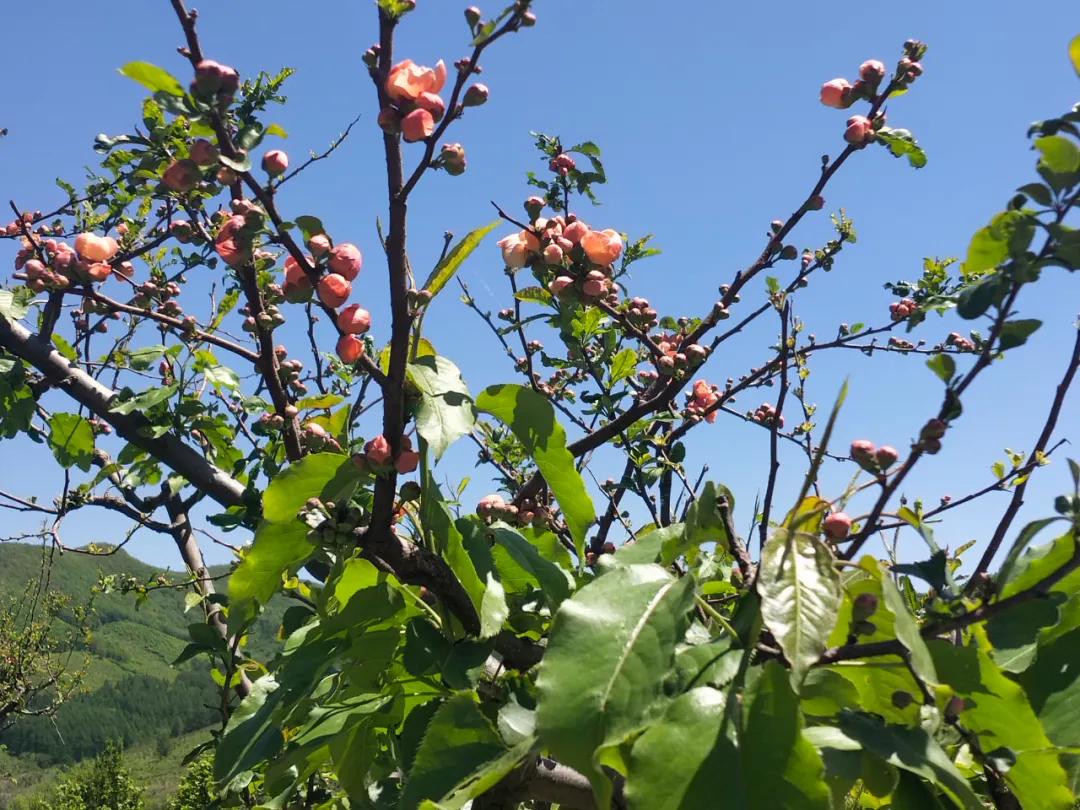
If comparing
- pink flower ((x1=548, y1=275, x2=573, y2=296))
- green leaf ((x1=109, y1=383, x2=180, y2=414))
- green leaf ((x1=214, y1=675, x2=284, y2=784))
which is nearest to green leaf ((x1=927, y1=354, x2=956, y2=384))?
green leaf ((x1=214, y1=675, x2=284, y2=784))

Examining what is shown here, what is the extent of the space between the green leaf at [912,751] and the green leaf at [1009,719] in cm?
11

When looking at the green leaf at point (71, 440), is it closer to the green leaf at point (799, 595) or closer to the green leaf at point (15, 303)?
the green leaf at point (15, 303)

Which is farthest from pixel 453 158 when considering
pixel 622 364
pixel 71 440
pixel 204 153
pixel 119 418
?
pixel 71 440

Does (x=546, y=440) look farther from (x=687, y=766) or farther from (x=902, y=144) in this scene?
(x=902, y=144)

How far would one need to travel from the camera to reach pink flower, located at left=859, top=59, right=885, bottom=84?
2.20m

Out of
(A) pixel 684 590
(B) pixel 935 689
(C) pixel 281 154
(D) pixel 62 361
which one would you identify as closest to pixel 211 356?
(D) pixel 62 361

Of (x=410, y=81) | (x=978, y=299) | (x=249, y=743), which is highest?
(x=410, y=81)

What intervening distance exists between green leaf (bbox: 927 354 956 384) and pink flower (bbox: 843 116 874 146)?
4.91 feet

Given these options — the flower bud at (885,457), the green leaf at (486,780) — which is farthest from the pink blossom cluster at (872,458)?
the green leaf at (486,780)

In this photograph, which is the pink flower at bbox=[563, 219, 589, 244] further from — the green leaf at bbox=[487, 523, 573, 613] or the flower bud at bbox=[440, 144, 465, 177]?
the green leaf at bbox=[487, 523, 573, 613]

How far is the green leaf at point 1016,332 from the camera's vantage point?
907 millimetres

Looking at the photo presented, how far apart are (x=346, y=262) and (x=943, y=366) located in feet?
2.73

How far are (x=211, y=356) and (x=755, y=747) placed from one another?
7.81 ft

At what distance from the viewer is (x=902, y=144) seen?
7.22 ft
